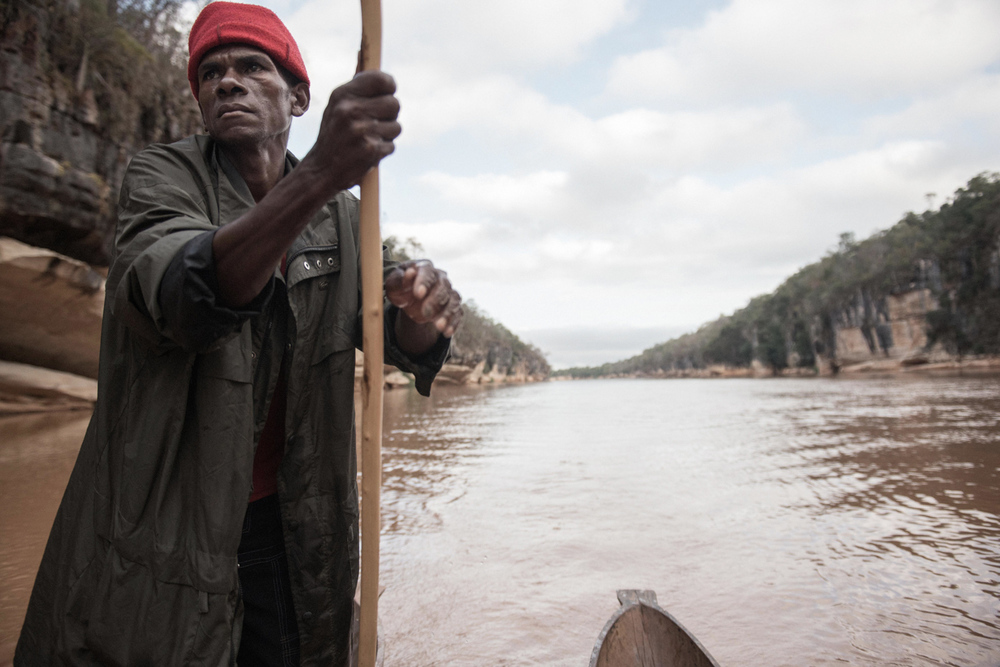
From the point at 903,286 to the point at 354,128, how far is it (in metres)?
54.0

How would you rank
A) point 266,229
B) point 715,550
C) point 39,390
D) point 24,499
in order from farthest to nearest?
1. point 39,390
2. point 24,499
3. point 715,550
4. point 266,229

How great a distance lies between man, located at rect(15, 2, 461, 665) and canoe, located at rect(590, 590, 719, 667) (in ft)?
3.37

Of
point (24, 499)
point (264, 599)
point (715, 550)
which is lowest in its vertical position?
point (715, 550)

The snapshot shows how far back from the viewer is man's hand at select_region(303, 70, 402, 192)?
2.73ft

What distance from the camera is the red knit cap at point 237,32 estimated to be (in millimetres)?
1192

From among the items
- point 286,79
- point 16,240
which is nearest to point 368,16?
point 286,79

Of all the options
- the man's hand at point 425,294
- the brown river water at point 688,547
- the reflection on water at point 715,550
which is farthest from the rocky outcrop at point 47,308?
the man's hand at point 425,294

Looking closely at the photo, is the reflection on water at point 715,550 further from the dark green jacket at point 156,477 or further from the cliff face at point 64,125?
the cliff face at point 64,125

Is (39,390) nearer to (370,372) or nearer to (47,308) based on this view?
(47,308)

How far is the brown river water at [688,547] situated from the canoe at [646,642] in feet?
2.12

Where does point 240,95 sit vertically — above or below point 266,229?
above

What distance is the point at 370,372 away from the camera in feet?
3.41

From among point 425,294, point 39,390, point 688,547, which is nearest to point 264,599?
point 425,294

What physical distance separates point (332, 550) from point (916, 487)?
5.95 meters
